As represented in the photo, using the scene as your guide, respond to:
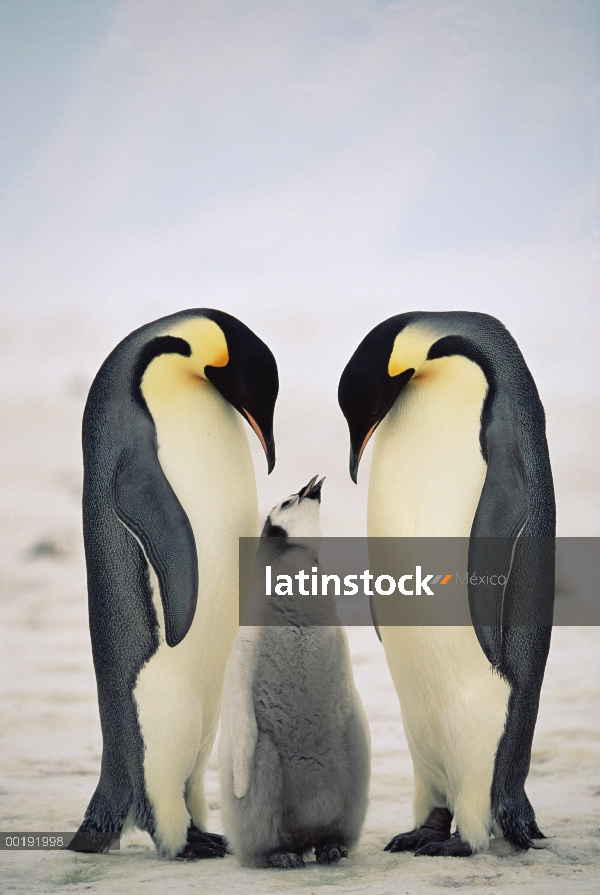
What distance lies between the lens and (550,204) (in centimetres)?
221

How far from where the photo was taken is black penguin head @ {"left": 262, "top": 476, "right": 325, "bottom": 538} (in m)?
1.65

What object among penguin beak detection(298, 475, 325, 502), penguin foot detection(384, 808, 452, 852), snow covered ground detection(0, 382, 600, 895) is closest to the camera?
penguin beak detection(298, 475, 325, 502)

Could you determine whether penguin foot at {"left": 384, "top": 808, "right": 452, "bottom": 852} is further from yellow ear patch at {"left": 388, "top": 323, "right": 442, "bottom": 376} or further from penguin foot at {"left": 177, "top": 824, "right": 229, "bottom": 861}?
yellow ear patch at {"left": 388, "top": 323, "right": 442, "bottom": 376}

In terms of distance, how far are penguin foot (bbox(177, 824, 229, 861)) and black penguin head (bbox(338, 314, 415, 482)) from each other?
0.72m

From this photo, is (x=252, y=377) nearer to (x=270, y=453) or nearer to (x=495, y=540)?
(x=270, y=453)

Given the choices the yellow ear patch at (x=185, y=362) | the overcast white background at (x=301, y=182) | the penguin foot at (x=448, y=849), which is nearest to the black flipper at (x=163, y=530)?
the yellow ear patch at (x=185, y=362)

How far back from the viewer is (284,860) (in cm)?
157

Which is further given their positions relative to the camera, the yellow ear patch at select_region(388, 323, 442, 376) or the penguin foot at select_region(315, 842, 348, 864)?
the yellow ear patch at select_region(388, 323, 442, 376)

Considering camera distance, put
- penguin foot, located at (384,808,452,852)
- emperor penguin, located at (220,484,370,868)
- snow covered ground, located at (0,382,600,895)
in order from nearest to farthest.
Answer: emperor penguin, located at (220,484,370,868), penguin foot, located at (384,808,452,852), snow covered ground, located at (0,382,600,895)

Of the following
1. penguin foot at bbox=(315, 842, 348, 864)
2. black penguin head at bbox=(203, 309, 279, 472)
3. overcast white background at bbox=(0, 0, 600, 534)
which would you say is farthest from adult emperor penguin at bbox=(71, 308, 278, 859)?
overcast white background at bbox=(0, 0, 600, 534)

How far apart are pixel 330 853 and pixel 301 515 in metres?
0.56

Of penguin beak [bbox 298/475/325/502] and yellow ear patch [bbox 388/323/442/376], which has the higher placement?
yellow ear patch [bbox 388/323/442/376]

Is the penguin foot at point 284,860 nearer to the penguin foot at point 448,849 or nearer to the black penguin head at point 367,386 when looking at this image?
the penguin foot at point 448,849

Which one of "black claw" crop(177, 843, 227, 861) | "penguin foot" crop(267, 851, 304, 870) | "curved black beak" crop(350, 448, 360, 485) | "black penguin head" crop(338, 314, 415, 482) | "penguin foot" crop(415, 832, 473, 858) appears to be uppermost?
"black penguin head" crop(338, 314, 415, 482)
